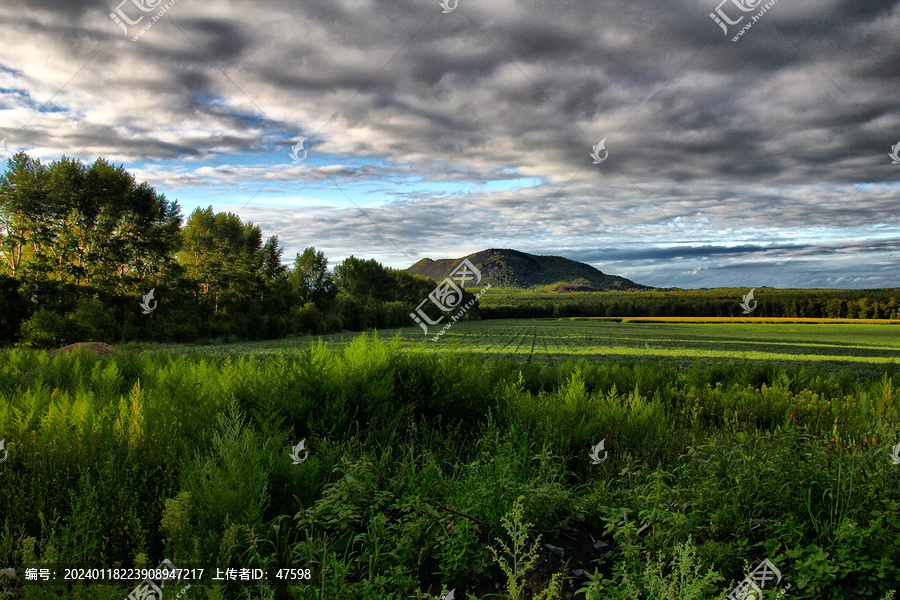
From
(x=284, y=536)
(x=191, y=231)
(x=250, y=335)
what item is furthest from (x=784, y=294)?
(x=284, y=536)

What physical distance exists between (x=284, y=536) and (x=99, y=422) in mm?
3097

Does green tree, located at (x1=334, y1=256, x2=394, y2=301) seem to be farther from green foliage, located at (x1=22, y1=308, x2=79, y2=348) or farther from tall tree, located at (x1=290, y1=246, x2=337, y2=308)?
green foliage, located at (x1=22, y1=308, x2=79, y2=348)

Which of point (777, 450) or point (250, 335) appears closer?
point (777, 450)

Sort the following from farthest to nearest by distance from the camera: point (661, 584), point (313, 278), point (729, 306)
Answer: point (729, 306), point (313, 278), point (661, 584)

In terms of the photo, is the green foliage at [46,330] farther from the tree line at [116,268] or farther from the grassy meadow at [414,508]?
the grassy meadow at [414,508]

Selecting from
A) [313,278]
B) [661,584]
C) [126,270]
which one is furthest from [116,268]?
[661,584]

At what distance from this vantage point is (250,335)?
47.3 m

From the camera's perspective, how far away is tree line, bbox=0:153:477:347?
111ft

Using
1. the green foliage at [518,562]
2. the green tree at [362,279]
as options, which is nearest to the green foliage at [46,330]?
the green foliage at [518,562]

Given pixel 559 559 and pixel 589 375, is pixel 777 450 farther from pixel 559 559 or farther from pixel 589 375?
pixel 589 375

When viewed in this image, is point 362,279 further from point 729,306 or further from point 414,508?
point 414,508

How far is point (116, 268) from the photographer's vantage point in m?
39.8

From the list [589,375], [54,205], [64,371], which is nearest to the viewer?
[64,371]

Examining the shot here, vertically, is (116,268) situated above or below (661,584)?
above
